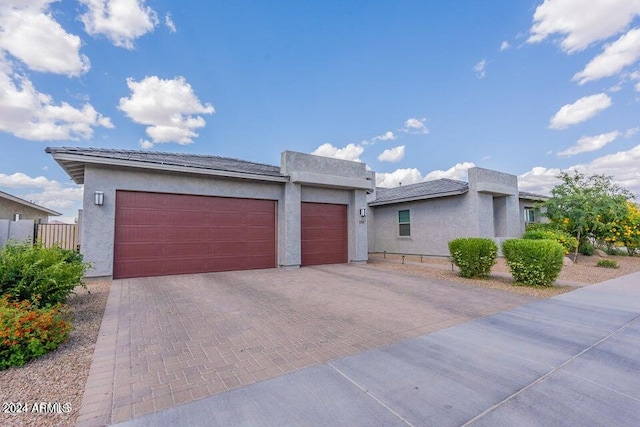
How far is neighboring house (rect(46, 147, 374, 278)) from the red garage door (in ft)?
0.14

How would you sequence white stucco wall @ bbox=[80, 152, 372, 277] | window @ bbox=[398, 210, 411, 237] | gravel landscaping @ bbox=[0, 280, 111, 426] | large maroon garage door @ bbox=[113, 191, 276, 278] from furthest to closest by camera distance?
window @ bbox=[398, 210, 411, 237]
large maroon garage door @ bbox=[113, 191, 276, 278]
white stucco wall @ bbox=[80, 152, 372, 277]
gravel landscaping @ bbox=[0, 280, 111, 426]

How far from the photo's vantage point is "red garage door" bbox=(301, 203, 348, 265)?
40.3 ft

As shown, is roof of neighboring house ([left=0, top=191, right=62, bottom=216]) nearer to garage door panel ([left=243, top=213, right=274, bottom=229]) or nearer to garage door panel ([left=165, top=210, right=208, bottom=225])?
garage door panel ([left=165, top=210, right=208, bottom=225])

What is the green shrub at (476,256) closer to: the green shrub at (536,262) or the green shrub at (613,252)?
the green shrub at (536,262)

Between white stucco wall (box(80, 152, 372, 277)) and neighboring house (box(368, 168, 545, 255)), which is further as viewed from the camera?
neighboring house (box(368, 168, 545, 255))

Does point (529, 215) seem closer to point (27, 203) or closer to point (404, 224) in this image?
point (404, 224)

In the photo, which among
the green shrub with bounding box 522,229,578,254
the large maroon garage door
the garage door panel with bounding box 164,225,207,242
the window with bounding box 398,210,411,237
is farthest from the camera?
the window with bounding box 398,210,411,237

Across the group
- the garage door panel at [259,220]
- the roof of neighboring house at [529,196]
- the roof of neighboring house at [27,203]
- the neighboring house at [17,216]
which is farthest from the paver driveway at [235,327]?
the roof of neighboring house at [27,203]

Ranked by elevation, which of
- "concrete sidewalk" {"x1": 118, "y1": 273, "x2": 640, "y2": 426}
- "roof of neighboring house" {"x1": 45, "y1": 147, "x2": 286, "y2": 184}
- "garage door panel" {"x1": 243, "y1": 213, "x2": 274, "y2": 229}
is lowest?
→ "concrete sidewalk" {"x1": 118, "y1": 273, "x2": 640, "y2": 426}

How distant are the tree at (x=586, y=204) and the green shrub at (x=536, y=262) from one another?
24.2 feet

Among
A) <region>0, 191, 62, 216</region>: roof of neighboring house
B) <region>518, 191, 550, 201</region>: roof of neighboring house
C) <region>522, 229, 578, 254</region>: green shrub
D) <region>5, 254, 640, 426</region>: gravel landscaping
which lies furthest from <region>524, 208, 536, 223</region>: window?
<region>0, 191, 62, 216</region>: roof of neighboring house

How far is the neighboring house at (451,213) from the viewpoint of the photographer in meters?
13.5

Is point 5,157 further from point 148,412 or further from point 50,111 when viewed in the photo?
point 148,412

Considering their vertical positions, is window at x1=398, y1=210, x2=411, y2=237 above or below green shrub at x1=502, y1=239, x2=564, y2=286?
above
